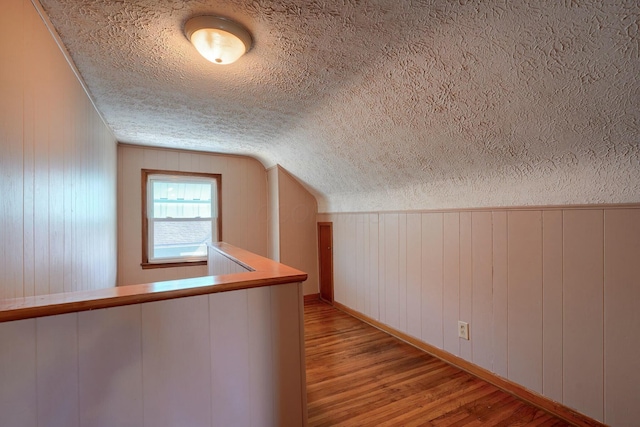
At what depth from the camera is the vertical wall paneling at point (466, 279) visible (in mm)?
2170

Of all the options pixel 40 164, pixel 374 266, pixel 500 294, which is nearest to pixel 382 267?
pixel 374 266

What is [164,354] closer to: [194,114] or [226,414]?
[226,414]

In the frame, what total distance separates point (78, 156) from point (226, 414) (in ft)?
5.92

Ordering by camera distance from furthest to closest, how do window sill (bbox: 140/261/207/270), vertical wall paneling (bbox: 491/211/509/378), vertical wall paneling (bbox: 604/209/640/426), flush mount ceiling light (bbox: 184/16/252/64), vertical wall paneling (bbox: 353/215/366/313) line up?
window sill (bbox: 140/261/207/270), vertical wall paneling (bbox: 353/215/366/313), vertical wall paneling (bbox: 491/211/509/378), vertical wall paneling (bbox: 604/209/640/426), flush mount ceiling light (bbox: 184/16/252/64)

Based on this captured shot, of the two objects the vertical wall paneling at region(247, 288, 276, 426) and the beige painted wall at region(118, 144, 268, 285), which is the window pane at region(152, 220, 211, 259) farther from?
the vertical wall paneling at region(247, 288, 276, 426)

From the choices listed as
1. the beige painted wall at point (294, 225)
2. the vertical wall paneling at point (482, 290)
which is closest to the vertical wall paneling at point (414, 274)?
the vertical wall paneling at point (482, 290)

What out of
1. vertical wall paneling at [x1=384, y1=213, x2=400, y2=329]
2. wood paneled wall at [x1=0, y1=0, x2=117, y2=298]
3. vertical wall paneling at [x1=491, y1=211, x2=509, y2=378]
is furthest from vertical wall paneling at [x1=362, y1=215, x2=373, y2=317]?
wood paneled wall at [x1=0, y1=0, x2=117, y2=298]

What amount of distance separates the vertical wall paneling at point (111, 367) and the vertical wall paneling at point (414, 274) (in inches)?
89.1

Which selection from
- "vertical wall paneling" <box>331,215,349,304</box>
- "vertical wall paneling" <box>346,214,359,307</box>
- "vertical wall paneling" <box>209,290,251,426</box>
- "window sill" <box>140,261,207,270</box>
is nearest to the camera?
"vertical wall paneling" <box>209,290,251,426</box>

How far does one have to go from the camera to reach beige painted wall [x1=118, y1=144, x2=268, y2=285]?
11.4ft

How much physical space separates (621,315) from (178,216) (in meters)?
4.26

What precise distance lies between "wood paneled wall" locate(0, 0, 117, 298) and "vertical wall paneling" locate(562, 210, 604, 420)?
270 centimetres

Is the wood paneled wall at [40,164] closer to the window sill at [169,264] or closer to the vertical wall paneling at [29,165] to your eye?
the vertical wall paneling at [29,165]

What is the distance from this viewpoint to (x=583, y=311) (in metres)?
1.60
